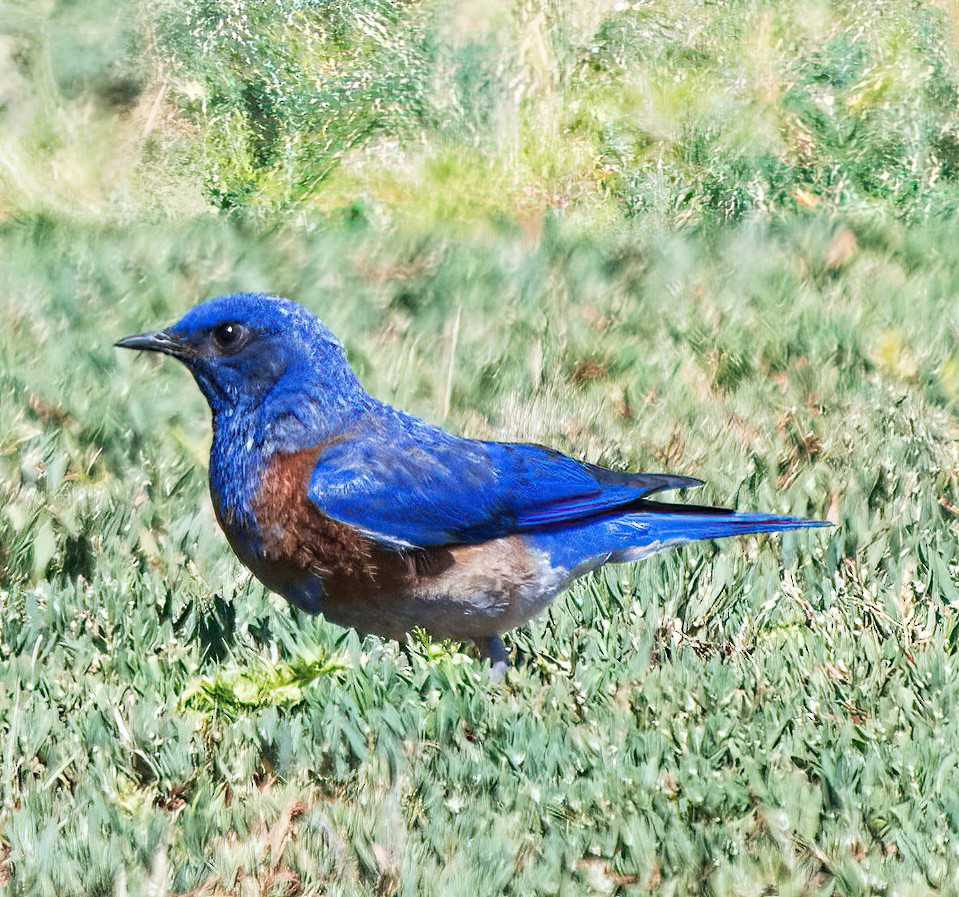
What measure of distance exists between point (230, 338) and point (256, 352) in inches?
3.3

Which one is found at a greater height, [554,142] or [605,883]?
[605,883]

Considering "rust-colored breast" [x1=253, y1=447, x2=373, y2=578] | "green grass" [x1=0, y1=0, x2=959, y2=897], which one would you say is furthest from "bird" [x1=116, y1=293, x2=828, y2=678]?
"green grass" [x1=0, y1=0, x2=959, y2=897]

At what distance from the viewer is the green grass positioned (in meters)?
3.29

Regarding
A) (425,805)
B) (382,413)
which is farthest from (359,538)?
(425,805)

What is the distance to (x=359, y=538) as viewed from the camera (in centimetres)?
389

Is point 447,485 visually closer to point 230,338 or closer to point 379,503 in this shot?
point 379,503

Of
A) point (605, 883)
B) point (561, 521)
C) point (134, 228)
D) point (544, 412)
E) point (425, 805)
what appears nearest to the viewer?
point (605, 883)

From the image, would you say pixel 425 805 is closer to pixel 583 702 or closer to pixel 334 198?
pixel 583 702

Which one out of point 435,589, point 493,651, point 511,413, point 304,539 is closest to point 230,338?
point 304,539

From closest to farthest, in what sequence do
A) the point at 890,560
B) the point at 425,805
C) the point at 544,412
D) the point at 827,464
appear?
the point at 425,805 → the point at 890,560 → the point at 827,464 → the point at 544,412

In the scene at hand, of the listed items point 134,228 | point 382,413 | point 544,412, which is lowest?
point 134,228

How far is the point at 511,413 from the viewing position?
5.91m

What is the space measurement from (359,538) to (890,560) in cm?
171

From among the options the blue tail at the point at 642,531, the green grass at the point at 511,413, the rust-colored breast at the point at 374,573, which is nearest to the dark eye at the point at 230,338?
the rust-colored breast at the point at 374,573
